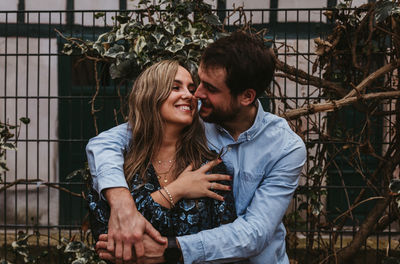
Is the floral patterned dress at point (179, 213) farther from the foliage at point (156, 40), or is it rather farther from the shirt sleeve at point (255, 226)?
the foliage at point (156, 40)

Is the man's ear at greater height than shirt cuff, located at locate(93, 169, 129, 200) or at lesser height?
greater

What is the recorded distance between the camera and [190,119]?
7.61 feet

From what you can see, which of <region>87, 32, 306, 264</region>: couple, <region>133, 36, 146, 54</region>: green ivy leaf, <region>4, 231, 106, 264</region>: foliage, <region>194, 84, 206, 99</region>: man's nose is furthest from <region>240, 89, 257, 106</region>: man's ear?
<region>4, 231, 106, 264</region>: foliage

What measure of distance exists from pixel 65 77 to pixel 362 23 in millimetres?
3034

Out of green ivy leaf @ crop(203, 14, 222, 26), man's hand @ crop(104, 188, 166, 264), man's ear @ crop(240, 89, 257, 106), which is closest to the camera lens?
man's hand @ crop(104, 188, 166, 264)

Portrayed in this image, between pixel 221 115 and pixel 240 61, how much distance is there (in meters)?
0.23

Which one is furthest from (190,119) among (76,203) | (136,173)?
(76,203)

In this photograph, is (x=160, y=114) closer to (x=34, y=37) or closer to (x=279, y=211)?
(x=279, y=211)

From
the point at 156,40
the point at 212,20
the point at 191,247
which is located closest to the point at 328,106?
the point at 212,20

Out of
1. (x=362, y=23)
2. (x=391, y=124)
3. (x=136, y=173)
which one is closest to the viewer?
(x=136, y=173)

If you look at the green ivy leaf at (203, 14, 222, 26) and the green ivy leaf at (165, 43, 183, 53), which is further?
the green ivy leaf at (203, 14, 222, 26)

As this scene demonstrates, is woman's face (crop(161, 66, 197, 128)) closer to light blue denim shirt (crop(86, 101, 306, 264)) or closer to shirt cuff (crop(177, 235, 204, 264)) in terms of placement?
light blue denim shirt (crop(86, 101, 306, 264))

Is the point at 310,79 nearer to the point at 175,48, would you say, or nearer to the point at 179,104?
the point at 175,48

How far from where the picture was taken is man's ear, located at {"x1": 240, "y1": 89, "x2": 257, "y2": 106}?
2.36 metres
